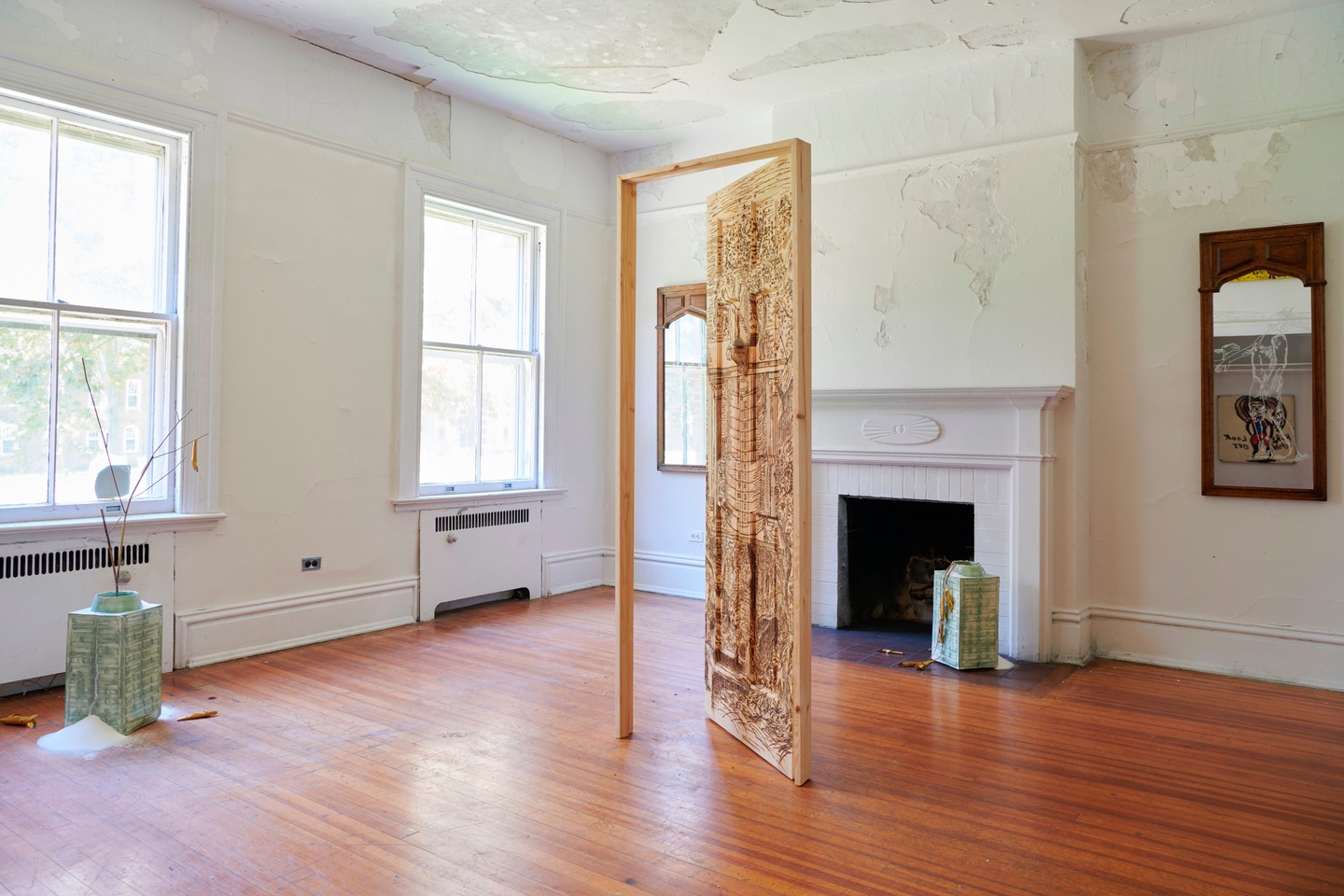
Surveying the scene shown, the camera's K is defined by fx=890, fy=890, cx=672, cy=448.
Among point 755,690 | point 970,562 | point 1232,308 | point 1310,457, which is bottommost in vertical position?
point 755,690

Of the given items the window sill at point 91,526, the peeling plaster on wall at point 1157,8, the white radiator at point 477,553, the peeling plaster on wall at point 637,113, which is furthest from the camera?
the peeling plaster on wall at point 637,113

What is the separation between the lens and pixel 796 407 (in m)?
2.87

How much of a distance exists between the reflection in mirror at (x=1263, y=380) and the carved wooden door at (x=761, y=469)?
2.66 m

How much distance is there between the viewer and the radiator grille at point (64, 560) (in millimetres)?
3715

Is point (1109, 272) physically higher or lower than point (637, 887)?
higher

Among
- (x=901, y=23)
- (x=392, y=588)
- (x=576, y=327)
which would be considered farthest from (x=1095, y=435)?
(x=392, y=588)

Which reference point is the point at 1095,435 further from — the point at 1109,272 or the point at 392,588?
the point at 392,588

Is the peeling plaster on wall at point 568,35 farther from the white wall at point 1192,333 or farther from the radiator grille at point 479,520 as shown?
the radiator grille at point 479,520

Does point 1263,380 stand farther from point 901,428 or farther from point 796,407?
point 796,407

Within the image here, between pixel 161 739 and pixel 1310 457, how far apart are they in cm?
507

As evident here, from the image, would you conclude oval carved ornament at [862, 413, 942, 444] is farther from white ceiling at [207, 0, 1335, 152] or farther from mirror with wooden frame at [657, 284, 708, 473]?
white ceiling at [207, 0, 1335, 152]

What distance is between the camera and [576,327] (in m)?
6.43

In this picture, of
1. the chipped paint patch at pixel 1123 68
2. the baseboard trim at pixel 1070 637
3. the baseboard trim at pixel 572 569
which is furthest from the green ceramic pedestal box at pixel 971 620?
the baseboard trim at pixel 572 569

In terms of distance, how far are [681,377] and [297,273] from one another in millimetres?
2643
